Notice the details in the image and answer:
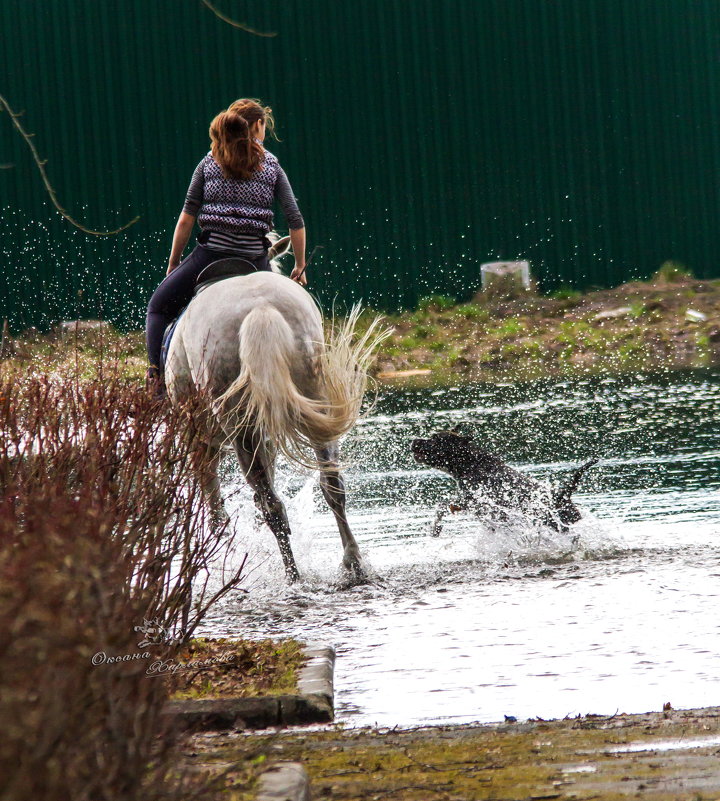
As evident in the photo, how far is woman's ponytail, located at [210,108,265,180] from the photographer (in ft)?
26.4

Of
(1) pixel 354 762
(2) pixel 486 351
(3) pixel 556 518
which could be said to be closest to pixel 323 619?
(3) pixel 556 518

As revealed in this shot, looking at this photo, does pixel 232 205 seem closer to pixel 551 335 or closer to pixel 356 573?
pixel 356 573

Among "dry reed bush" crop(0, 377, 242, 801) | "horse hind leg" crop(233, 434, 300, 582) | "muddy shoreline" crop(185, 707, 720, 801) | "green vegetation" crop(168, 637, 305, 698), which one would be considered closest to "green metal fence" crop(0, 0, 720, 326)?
"horse hind leg" crop(233, 434, 300, 582)

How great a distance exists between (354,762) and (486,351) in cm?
1934

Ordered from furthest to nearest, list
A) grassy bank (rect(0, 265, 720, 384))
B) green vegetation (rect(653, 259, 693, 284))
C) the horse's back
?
green vegetation (rect(653, 259, 693, 284)), grassy bank (rect(0, 265, 720, 384)), the horse's back

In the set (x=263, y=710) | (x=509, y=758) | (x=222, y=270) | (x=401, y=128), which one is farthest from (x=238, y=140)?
(x=401, y=128)

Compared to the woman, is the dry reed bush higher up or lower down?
lower down

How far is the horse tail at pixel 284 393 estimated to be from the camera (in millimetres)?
7348

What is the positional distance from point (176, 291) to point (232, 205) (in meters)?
0.70

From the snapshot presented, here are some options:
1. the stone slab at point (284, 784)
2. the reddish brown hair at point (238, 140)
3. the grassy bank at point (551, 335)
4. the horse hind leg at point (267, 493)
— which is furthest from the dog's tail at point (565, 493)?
the grassy bank at point (551, 335)

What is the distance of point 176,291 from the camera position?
8531 millimetres

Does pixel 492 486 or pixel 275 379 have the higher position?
pixel 275 379

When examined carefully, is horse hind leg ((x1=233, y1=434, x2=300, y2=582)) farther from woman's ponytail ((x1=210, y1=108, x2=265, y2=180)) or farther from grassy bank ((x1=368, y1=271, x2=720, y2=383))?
grassy bank ((x1=368, y1=271, x2=720, y2=383))

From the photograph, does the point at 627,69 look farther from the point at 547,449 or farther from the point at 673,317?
the point at 547,449
